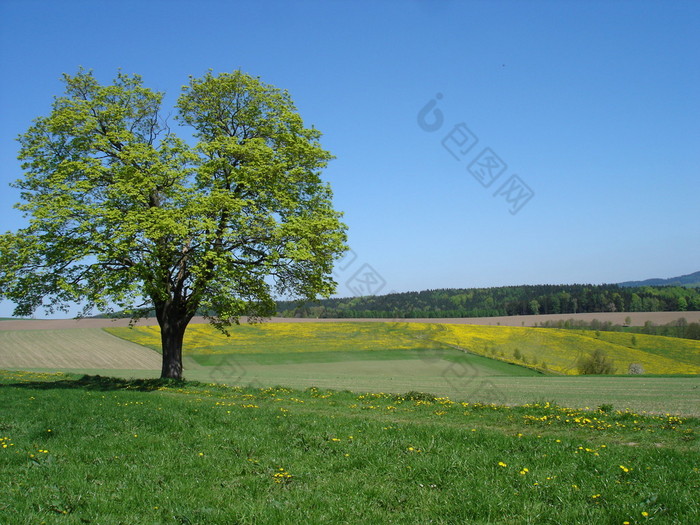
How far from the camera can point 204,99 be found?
25.8 m

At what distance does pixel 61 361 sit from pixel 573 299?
4345 inches

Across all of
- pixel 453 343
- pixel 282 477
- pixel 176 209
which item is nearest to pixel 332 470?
pixel 282 477

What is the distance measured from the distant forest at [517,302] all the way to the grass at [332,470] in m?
90.3

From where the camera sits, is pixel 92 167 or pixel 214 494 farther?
pixel 92 167

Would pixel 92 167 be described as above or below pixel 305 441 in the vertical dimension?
above

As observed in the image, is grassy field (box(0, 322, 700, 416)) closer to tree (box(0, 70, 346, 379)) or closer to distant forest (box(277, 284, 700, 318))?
tree (box(0, 70, 346, 379))

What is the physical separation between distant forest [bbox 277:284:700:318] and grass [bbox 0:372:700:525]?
9031 centimetres

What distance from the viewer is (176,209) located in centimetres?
2178

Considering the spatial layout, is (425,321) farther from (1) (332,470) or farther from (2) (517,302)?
(1) (332,470)

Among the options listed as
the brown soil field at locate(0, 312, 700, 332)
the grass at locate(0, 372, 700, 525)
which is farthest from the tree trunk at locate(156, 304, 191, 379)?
the brown soil field at locate(0, 312, 700, 332)

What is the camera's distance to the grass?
6.29 meters

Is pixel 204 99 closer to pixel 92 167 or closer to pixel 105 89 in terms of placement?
pixel 105 89

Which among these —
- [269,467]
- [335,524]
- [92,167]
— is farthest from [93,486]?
[92,167]

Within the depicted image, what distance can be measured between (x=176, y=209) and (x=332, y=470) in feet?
54.1
